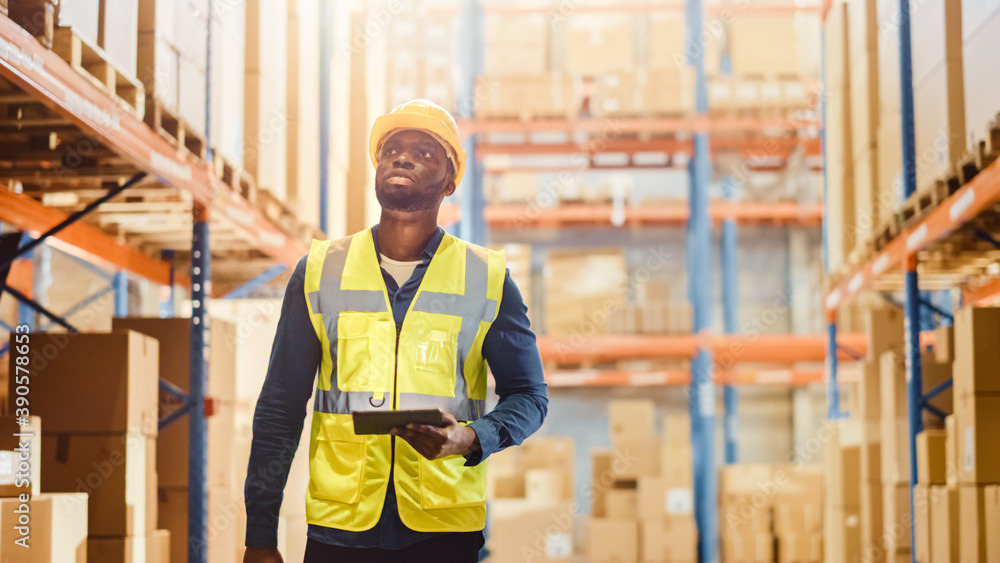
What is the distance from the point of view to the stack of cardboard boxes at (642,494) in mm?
10531

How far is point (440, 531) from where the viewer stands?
2119 mm

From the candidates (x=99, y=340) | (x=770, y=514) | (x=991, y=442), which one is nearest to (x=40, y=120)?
(x=99, y=340)

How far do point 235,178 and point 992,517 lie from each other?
14.4 ft

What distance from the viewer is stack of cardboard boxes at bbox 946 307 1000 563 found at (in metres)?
5.55

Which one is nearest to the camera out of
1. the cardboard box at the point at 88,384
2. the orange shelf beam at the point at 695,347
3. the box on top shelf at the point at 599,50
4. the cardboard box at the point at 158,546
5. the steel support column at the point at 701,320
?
the cardboard box at the point at 88,384

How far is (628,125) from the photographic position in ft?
40.7

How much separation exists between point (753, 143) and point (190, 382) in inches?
383

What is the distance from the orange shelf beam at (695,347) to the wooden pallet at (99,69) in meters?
7.45

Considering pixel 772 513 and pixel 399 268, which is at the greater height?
pixel 399 268

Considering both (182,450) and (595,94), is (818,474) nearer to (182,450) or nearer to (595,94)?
(595,94)

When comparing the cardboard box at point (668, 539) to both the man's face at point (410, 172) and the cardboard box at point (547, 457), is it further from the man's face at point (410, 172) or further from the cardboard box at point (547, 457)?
the man's face at point (410, 172)

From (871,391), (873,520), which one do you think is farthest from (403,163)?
(873,520)

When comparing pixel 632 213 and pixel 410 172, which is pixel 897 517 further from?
pixel 632 213

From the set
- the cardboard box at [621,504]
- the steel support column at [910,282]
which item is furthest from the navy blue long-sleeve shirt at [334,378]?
the cardboard box at [621,504]
